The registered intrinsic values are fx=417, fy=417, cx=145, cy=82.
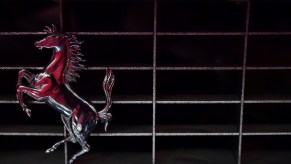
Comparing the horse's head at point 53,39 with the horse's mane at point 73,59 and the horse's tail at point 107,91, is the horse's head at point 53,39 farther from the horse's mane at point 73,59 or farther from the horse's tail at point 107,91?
the horse's tail at point 107,91

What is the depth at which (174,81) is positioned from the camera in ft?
13.6

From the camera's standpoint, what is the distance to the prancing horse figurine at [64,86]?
3420 mm

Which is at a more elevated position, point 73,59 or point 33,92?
point 73,59

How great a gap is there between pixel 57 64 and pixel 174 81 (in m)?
1.24

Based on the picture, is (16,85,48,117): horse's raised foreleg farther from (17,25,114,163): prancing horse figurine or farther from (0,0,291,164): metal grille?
(0,0,291,164): metal grille

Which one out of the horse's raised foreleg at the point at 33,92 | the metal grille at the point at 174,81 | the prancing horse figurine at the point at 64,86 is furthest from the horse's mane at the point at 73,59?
the metal grille at the point at 174,81

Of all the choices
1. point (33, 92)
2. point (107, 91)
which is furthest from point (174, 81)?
point (33, 92)

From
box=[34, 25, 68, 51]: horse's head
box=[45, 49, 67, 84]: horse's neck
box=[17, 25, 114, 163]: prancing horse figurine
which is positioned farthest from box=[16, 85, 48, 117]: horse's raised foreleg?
box=[34, 25, 68, 51]: horse's head

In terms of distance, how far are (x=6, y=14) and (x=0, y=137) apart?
Answer: 4.07 feet

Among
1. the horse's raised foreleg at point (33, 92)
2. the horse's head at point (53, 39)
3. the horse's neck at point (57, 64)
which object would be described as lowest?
the horse's raised foreleg at point (33, 92)

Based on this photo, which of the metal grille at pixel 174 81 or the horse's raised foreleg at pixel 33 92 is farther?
the metal grille at pixel 174 81

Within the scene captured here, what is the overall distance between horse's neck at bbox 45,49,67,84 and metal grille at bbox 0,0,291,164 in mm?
456

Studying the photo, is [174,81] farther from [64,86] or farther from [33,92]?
[33,92]

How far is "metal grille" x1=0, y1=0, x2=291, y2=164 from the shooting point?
3.88m
